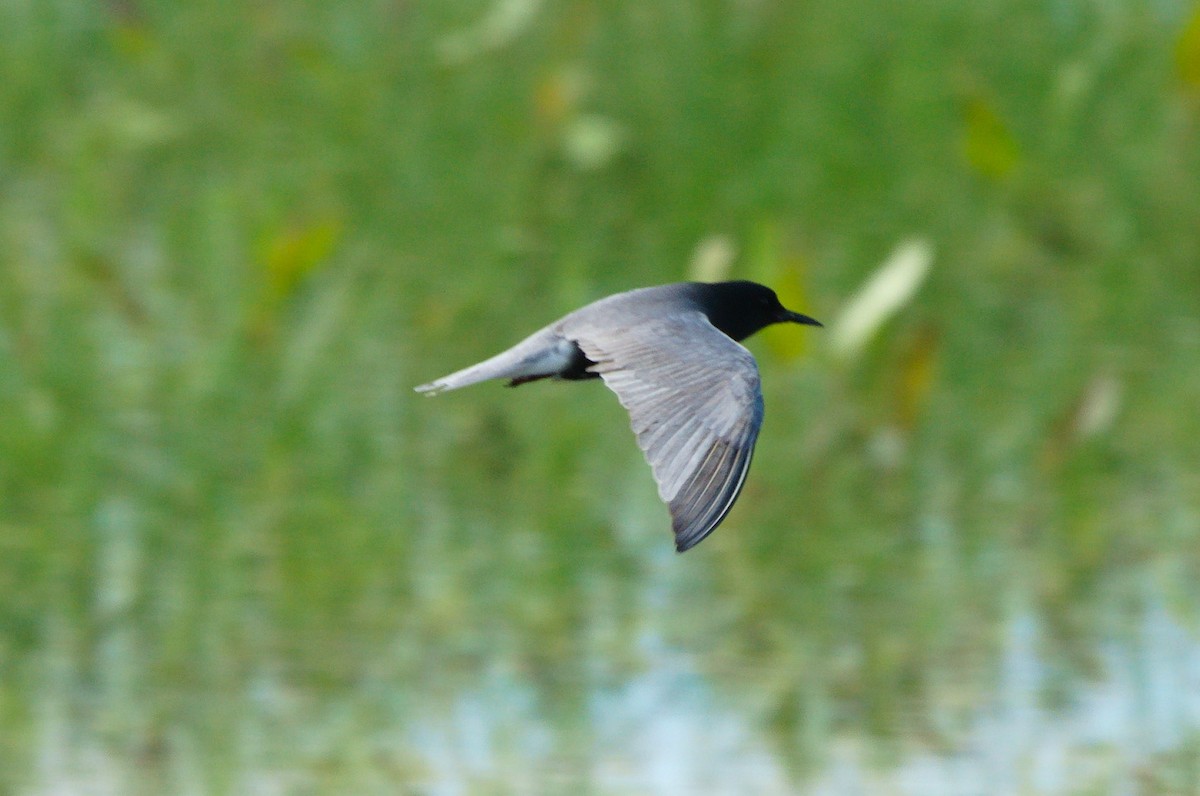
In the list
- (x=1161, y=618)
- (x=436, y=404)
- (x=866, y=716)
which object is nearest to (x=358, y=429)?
(x=436, y=404)

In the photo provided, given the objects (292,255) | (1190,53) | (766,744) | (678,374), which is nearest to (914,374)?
(766,744)

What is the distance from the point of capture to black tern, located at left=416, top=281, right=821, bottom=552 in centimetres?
331

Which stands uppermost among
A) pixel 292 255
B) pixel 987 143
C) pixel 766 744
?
pixel 987 143

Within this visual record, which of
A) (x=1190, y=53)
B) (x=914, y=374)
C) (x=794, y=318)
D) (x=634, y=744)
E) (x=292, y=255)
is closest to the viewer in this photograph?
(x=794, y=318)

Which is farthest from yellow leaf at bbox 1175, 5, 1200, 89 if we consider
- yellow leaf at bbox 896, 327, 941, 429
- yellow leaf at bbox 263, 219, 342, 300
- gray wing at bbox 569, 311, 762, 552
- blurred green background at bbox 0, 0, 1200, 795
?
gray wing at bbox 569, 311, 762, 552

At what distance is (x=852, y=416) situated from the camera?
225 inches

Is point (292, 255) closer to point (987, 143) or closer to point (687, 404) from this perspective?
point (987, 143)

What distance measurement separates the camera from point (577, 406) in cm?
568

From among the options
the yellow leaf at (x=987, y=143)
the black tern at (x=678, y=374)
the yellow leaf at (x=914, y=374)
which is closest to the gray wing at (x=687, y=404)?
the black tern at (x=678, y=374)

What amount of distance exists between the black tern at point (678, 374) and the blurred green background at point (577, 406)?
1.03 meters

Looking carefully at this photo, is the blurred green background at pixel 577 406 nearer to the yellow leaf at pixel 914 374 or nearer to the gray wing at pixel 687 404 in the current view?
the yellow leaf at pixel 914 374

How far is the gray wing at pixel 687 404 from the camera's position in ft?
10.7

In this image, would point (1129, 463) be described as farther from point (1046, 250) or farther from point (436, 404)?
point (436, 404)

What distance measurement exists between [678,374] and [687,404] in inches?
4.2
